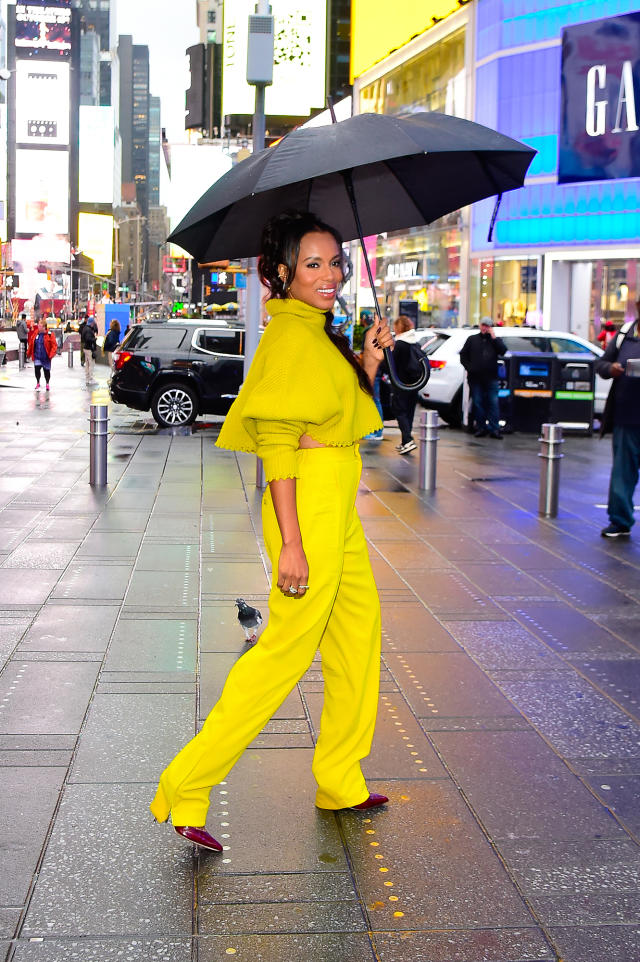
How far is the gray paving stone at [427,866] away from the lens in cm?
335

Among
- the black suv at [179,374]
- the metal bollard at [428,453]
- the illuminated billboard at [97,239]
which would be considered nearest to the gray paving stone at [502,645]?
the metal bollard at [428,453]

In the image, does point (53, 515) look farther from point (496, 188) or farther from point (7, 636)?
point (496, 188)

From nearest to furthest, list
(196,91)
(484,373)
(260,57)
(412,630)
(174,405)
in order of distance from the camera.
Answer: (412,630)
(260,57)
(484,373)
(174,405)
(196,91)

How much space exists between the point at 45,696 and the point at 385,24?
152ft

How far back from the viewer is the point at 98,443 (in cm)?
1205

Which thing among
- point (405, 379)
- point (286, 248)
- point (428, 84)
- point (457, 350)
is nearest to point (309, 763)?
point (286, 248)

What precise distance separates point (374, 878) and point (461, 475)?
10.6m

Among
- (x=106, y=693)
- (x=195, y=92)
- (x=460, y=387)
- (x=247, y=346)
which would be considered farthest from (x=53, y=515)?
(x=195, y=92)

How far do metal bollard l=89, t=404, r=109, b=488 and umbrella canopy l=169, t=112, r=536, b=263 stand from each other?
7.24 metres

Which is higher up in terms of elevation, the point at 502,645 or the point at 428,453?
the point at 428,453

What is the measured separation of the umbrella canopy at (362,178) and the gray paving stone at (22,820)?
1.98 m

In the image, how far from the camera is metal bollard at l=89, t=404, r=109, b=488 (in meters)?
11.9

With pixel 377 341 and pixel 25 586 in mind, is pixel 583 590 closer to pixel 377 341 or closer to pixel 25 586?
pixel 25 586

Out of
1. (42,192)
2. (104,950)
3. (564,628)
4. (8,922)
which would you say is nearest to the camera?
(104,950)
